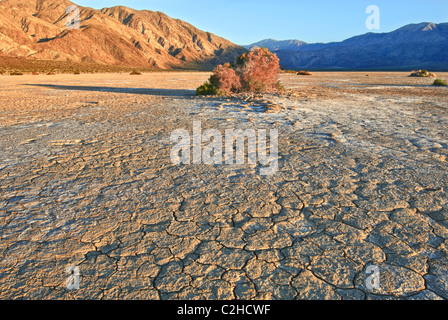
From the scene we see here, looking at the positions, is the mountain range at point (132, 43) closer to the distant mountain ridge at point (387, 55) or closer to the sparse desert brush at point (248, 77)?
A: the distant mountain ridge at point (387, 55)

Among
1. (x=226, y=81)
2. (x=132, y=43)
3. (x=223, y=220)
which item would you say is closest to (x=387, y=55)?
(x=132, y=43)

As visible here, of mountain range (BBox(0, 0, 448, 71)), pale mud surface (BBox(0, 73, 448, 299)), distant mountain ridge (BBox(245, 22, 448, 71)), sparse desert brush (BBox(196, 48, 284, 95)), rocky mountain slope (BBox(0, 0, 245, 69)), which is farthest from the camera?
distant mountain ridge (BBox(245, 22, 448, 71))

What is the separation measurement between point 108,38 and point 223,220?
3930 inches

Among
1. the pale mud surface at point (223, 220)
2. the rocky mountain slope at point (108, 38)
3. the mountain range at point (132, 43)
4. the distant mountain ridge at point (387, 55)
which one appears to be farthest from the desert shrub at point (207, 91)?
the distant mountain ridge at point (387, 55)

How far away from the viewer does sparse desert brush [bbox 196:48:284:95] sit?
15.2 m

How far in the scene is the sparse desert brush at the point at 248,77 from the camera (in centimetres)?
1519

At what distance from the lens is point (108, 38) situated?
288 feet

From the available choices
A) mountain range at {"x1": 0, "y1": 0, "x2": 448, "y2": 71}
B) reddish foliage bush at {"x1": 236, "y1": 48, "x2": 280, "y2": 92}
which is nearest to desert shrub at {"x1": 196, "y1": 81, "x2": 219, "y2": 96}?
reddish foliage bush at {"x1": 236, "y1": 48, "x2": 280, "y2": 92}

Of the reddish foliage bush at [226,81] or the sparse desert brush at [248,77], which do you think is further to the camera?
the sparse desert brush at [248,77]

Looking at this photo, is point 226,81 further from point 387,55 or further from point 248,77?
point 387,55

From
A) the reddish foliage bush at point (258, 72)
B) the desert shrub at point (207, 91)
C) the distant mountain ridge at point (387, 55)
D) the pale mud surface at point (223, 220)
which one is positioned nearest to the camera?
the pale mud surface at point (223, 220)

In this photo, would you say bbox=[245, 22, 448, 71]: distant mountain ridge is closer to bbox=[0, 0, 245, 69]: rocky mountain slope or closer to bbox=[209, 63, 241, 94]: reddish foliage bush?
bbox=[0, 0, 245, 69]: rocky mountain slope

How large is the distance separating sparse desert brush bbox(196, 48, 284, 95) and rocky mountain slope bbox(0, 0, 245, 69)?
6840 cm

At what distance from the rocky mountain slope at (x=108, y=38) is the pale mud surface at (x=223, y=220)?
76516mm
